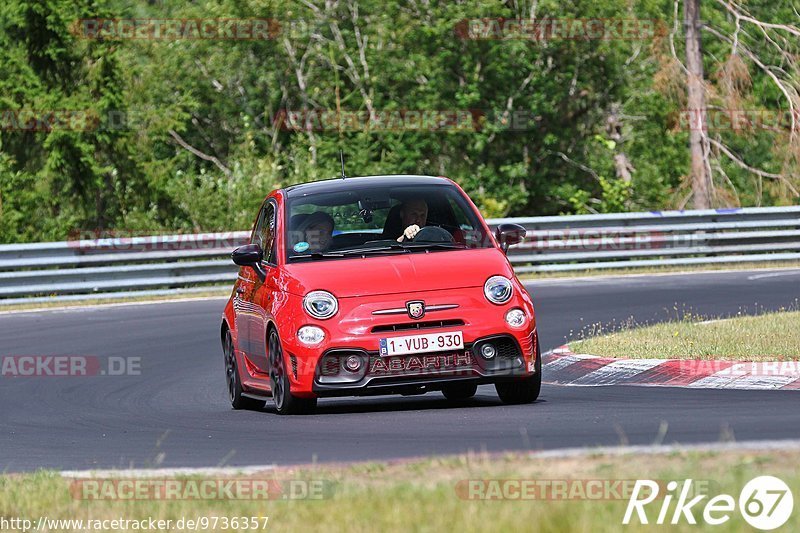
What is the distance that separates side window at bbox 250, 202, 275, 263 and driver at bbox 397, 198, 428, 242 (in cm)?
98

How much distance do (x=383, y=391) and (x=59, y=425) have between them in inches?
98.2

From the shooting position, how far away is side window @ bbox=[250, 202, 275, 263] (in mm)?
11742

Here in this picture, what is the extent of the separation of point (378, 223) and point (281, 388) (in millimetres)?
1457

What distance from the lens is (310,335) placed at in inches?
409

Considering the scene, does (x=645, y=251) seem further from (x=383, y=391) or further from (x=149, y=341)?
(x=383, y=391)

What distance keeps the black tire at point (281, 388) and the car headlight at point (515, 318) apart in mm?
1438

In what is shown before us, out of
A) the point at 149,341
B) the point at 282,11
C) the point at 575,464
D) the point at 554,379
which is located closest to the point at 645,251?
the point at 149,341
